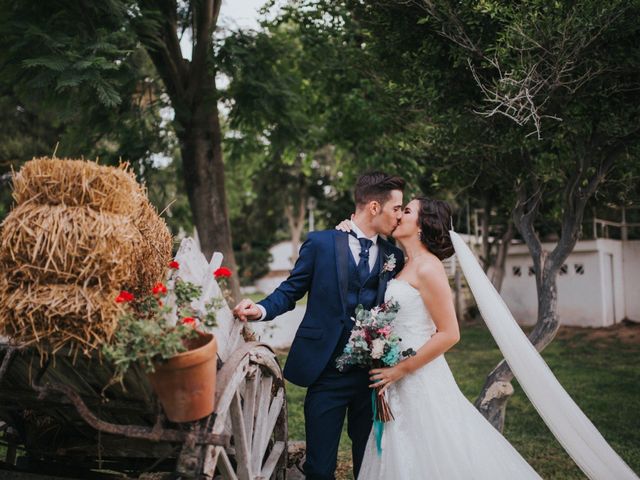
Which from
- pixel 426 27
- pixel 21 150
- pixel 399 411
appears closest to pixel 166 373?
pixel 399 411

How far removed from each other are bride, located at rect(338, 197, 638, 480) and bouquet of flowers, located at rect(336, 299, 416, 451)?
10 cm

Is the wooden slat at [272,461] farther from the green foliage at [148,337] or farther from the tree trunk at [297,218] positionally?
the tree trunk at [297,218]

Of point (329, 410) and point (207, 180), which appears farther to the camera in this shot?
point (207, 180)

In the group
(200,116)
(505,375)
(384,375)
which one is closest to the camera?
(384,375)

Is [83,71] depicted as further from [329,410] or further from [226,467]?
[226,467]

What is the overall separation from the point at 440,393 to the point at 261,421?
1.13m

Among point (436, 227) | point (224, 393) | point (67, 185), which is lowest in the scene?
point (224, 393)

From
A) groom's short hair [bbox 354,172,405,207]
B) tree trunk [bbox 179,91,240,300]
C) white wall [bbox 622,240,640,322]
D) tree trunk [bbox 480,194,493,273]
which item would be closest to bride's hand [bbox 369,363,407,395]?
groom's short hair [bbox 354,172,405,207]

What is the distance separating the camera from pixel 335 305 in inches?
151

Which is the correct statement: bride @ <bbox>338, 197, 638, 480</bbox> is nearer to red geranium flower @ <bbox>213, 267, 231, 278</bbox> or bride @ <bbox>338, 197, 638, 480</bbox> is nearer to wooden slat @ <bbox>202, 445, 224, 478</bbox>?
red geranium flower @ <bbox>213, 267, 231, 278</bbox>

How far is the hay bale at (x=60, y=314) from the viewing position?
7.72 ft

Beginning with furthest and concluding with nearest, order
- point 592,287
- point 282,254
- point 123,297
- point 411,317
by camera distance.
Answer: point 282,254, point 592,287, point 411,317, point 123,297

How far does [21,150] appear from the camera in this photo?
1306cm

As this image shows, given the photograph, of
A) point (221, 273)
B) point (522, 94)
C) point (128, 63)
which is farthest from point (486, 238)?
point (221, 273)
